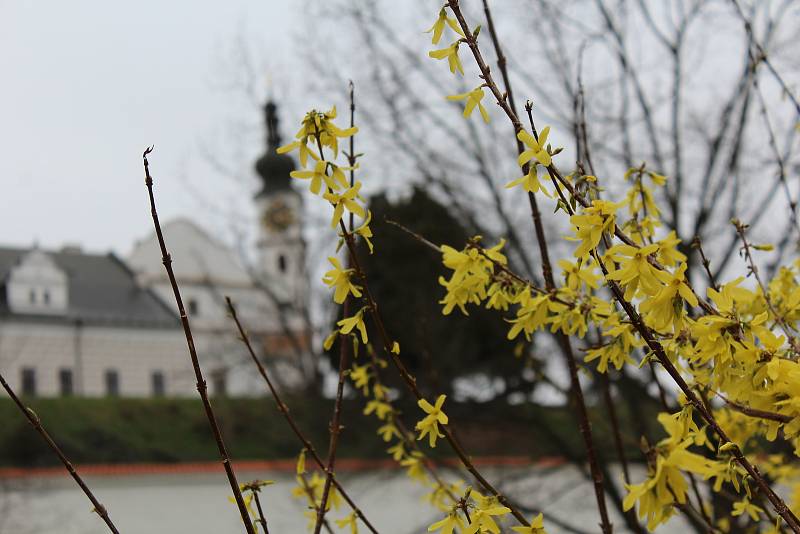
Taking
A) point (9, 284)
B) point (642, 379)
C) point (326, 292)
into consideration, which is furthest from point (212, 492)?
point (9, 284)

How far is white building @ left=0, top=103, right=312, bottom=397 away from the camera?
3041 centimetres

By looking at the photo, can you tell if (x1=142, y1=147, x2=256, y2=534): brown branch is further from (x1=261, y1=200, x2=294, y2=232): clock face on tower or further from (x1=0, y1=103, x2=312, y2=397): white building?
(x1=0, y1=103, x2=312, y2=397): white building

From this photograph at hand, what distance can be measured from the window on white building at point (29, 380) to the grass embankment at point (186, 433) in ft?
44.0

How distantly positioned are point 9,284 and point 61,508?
61.0 ft

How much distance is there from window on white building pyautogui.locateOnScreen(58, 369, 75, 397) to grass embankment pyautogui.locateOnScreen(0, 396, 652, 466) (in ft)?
45.1

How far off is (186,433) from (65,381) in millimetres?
15943

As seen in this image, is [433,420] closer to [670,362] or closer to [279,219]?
[670,362]

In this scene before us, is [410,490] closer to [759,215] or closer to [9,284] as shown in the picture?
[759,215]

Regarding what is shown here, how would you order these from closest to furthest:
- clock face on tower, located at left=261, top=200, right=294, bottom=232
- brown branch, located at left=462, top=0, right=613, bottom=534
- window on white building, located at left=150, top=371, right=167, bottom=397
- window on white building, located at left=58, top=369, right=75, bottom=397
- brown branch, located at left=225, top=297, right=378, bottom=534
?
1. brown branch, located at left=462, top=0, right=613, bottom=534
2. brown branch, located at left=225, top=297, right=378, bottom=534
3. clock face on tower, located at left=261, top=200, right=294, bottom=232
4. window on white building, located at left=58, top=369, right=75, bottom=397
5. window on white building, located at left=150, top=371, right=167, bottom=397

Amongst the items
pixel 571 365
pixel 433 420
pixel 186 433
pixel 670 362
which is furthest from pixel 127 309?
pixel 670 362

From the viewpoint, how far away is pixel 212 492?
15.0 metres

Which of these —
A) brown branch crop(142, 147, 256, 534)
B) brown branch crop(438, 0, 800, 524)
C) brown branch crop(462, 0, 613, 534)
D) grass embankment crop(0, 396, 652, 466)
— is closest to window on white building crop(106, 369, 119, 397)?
grass embankment crop(0, 396, 652, 466)

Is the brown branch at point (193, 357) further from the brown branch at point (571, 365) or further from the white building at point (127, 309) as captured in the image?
the white building at point (127, 309)

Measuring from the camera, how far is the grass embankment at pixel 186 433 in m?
14.4
